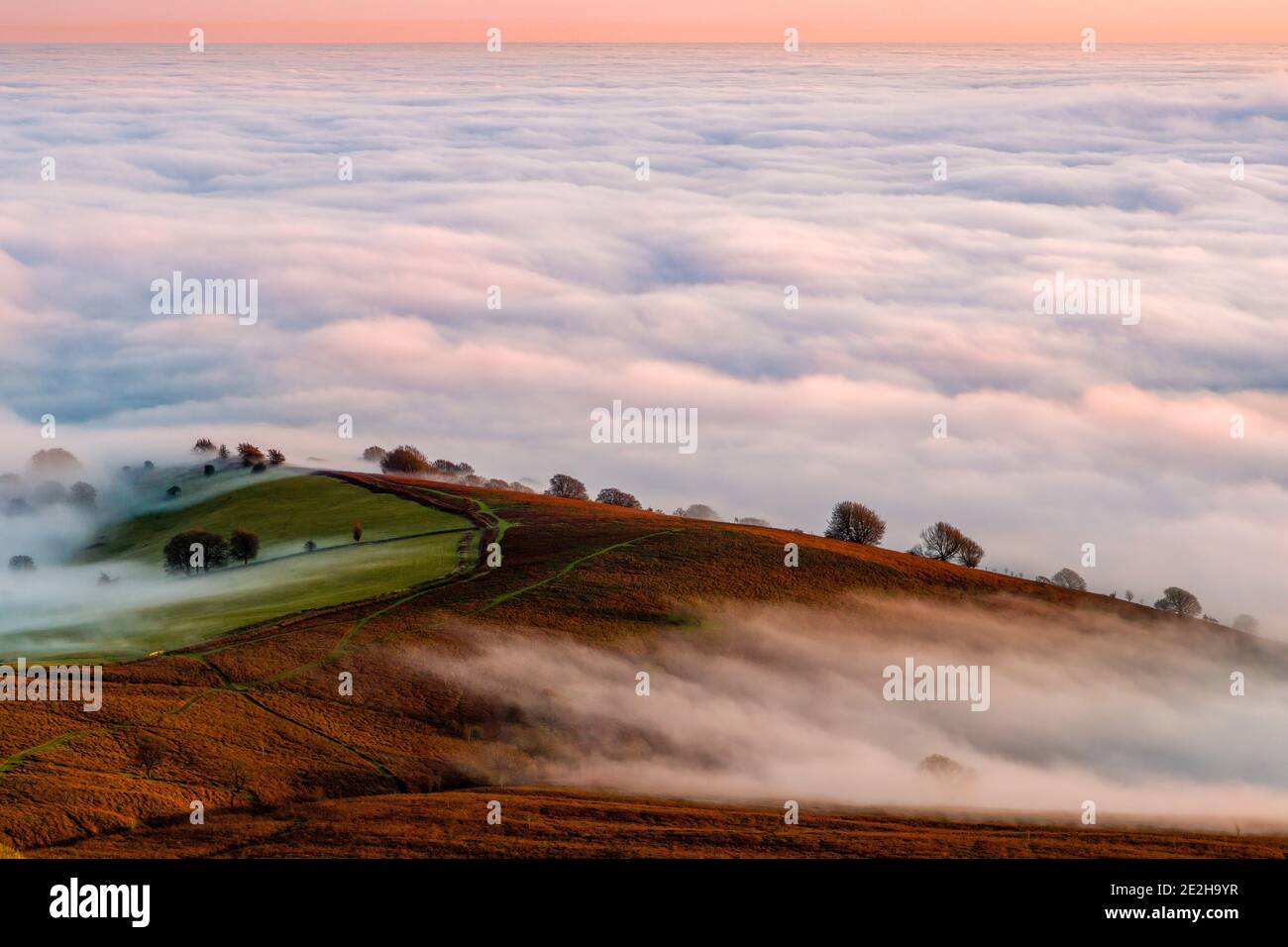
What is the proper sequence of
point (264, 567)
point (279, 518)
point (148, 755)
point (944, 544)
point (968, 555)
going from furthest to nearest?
point (968, 555) → point (944, 544) → point (279, 518) → point (264, 567) → point (148, 755)

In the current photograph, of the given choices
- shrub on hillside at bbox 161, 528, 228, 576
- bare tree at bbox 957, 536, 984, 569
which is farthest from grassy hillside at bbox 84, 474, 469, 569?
bare tree at bbox 957, 536, 984, 569

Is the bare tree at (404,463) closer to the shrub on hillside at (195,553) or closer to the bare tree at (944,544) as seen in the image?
the shrub on hillside at (195,553)

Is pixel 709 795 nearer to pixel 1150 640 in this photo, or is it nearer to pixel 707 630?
pixel 707 630

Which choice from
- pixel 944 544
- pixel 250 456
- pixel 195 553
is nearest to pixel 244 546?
pixel 195 553

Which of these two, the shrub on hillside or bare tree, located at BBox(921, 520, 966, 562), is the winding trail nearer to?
the shrub on hillside

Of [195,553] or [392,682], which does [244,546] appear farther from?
[392,682]
